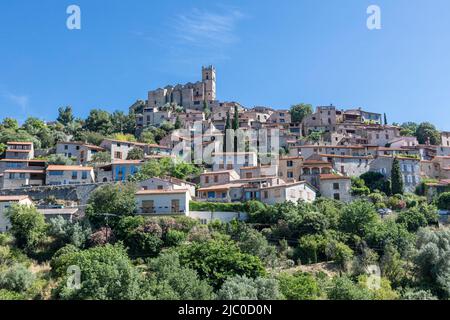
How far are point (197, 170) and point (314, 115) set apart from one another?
39.7 meters

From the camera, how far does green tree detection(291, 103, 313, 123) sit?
11125 centimetres

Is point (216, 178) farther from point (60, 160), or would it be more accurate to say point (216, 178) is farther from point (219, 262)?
point (219, 262)

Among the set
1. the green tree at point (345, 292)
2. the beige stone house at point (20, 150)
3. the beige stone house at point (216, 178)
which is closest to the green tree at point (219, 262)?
the green tree at point (345, 292)

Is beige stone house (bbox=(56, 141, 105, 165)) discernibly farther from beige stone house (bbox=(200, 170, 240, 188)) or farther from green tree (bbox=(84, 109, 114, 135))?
beige stone house (bbox=(200, 170, 240, 188))

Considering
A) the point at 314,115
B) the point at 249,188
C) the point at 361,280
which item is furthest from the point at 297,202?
the point at 314,115

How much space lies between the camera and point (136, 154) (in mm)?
80750

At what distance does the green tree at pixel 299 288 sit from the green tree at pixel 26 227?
73.4 feet

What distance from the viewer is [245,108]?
123 metres

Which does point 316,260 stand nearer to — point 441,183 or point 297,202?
point 297,202

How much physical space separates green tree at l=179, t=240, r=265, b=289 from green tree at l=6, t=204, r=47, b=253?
48.5ft

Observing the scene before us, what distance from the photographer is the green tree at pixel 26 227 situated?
49.7m

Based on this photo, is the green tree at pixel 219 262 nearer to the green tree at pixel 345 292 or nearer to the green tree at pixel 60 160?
the green tree at pixel 345 292

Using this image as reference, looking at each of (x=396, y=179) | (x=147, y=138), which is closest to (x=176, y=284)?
(x=396, y=179)

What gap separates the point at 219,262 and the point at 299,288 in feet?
20.5
